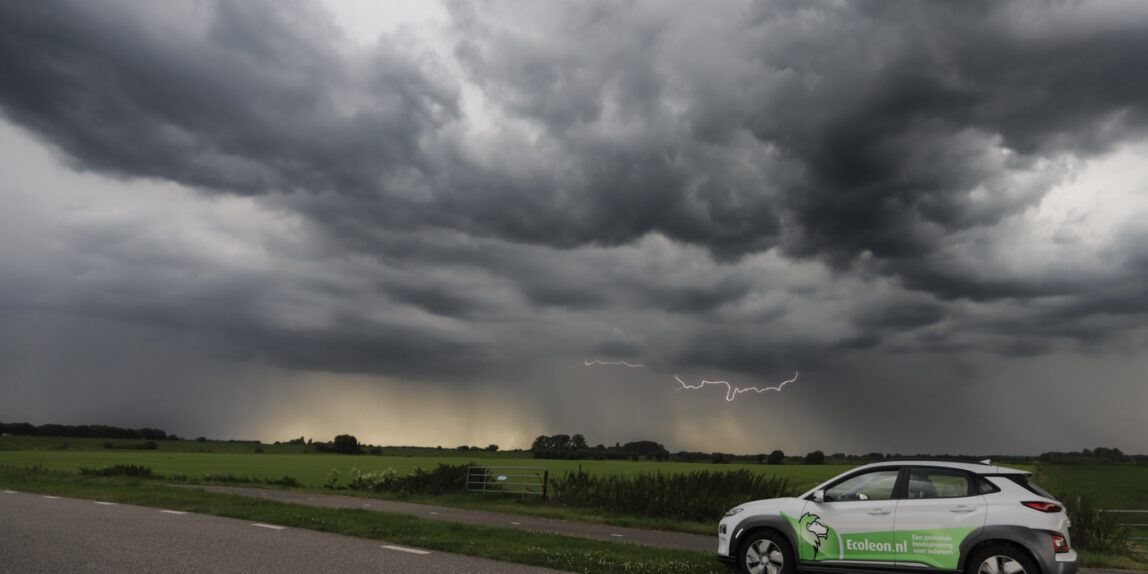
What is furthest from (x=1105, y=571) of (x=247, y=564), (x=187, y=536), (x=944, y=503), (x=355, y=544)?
(x=187, y=536)

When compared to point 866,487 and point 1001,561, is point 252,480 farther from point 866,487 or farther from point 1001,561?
point 1001,561

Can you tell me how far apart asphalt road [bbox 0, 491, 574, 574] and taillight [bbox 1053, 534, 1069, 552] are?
6752 mm

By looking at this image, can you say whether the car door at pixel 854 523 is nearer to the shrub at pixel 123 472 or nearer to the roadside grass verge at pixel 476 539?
the roadside grass verge at pixel 476 539

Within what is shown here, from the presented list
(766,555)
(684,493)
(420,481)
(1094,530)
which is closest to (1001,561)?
(766,555)

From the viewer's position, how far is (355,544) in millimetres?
12492

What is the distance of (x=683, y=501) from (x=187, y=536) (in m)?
18.3

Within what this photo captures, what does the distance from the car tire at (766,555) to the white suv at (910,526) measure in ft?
0.05

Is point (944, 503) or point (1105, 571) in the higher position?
point (944, 503)

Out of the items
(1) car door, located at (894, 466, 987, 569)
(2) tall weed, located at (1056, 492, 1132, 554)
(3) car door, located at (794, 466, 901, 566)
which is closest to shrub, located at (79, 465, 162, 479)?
(3) car door, located at (794, 466, 901, 566)

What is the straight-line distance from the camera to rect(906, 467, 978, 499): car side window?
984cm

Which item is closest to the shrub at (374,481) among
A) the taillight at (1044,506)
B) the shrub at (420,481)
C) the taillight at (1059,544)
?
the shrub at (420,481)

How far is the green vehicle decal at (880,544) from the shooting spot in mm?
9531

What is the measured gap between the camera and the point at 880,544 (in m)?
9.97

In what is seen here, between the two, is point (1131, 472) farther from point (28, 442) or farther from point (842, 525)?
point (28, 442)
